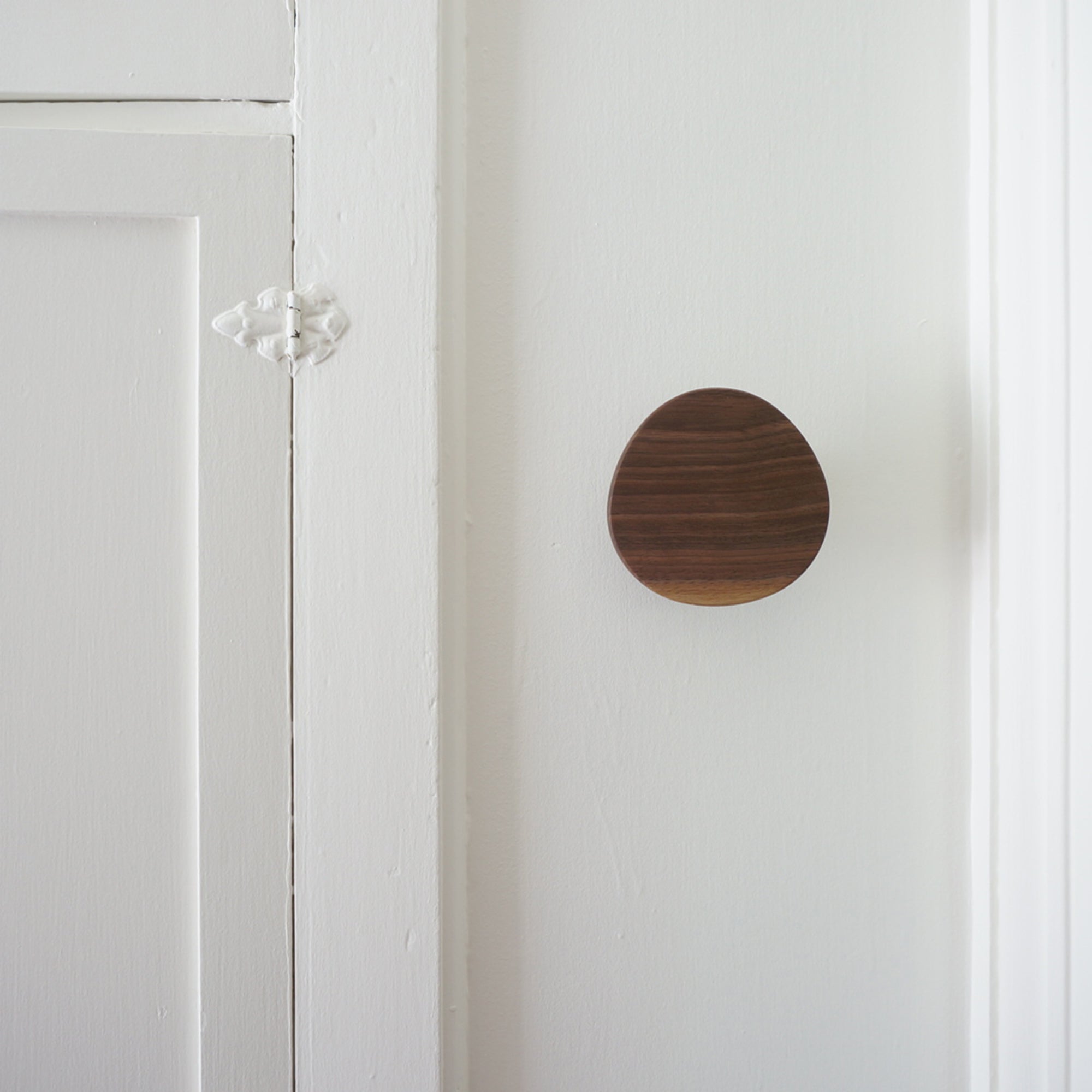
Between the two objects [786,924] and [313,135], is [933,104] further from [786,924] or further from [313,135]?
[786,924]

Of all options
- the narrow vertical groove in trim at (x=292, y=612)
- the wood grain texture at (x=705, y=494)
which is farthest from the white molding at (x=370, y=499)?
the wood grain texture at (x=705, y=494)

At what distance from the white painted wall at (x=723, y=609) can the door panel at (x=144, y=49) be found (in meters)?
0.18

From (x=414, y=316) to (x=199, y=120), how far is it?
0.26 metres

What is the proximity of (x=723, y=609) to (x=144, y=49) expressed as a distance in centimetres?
71

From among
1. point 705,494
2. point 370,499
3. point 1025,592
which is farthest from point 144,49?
point 1025,592

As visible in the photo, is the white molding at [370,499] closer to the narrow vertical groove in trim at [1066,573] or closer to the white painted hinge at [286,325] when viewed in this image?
the white painted hinge at [286,325]

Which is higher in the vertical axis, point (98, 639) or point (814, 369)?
point (814, 369)

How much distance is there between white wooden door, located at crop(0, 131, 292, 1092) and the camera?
610 millimetres

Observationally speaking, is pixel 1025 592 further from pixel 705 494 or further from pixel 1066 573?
pixel 705 494

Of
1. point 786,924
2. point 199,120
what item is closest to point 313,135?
point 199,120

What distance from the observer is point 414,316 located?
612 mm

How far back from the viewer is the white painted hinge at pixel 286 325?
0.61 m

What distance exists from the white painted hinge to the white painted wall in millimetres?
125

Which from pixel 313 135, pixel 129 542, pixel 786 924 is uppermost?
pixel 313 135
